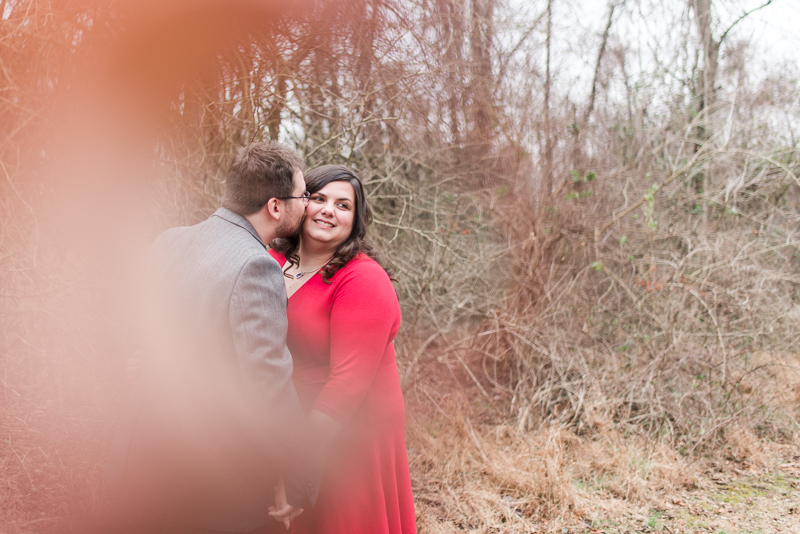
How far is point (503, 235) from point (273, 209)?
13.3ft

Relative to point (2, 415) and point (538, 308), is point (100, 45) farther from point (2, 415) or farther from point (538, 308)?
point (538, 308)

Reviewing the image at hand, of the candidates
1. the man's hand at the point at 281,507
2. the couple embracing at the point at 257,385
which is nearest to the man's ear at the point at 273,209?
the couple embracing at the point at 257,385

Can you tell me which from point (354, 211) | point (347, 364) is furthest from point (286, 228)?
point (347, 364)

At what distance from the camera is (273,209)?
1515 mm

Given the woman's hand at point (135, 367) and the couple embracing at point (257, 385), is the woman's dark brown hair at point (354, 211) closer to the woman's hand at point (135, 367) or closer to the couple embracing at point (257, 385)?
the couple embracing at point (257, 385)

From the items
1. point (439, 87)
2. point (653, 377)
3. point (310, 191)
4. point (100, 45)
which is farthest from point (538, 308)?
point (100, 45)

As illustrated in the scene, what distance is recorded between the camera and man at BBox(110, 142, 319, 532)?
131cm

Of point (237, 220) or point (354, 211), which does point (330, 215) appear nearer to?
point (354, 211)

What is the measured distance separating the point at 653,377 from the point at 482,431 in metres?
1.47

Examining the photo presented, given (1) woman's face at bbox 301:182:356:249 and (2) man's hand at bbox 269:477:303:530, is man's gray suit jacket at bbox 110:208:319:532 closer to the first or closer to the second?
(2) man's hand at bbox 269:477:303:530

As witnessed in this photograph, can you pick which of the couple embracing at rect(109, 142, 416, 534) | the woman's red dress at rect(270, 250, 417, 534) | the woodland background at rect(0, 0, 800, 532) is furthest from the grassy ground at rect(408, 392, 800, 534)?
the couple embracing at rect(109, 142, 416, 534)

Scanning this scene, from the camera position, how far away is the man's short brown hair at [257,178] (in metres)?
1.48

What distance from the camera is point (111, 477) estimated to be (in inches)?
57.5

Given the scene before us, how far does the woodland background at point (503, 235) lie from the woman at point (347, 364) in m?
1.49
